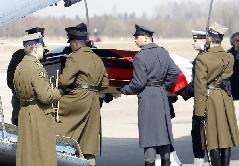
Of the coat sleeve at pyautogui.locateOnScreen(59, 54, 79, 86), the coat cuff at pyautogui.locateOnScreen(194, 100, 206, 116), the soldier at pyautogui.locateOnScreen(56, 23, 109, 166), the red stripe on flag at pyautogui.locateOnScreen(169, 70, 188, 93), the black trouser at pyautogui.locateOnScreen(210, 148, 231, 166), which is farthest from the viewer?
the red stripe on flag at pyautogui.locateOnScreen(169, 70, 188, 93)

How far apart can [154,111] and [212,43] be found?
1.14 m

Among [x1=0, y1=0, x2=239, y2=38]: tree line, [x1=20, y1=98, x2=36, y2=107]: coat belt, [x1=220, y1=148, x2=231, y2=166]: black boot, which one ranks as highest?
[x1=20, y1=98, x2=36, y2=107]: coat belt

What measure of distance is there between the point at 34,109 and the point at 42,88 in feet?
0.87

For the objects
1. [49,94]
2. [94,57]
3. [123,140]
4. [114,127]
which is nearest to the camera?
[49,94]

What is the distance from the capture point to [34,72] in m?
8.48

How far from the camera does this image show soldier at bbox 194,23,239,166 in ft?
33.8

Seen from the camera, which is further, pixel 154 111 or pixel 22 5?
pixel 154 111

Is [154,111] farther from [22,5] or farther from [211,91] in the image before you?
[22,5]

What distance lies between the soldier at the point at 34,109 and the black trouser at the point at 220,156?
245 centimetres

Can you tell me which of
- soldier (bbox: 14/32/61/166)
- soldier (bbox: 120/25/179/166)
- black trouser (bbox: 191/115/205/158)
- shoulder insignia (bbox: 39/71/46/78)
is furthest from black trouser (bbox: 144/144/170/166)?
shoulder insignia (bbox: 39/71/46/78)

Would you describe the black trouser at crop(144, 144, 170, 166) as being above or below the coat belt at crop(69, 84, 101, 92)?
below

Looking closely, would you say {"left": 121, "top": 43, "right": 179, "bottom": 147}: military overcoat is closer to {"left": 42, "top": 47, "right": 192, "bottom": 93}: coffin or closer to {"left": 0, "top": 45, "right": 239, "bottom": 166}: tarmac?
{"left": 42, "top": 47, "right": 192, "bottom": 93}: coffin

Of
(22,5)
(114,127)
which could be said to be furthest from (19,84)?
(114,127)

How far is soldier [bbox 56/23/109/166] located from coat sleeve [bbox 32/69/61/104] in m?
1.13
